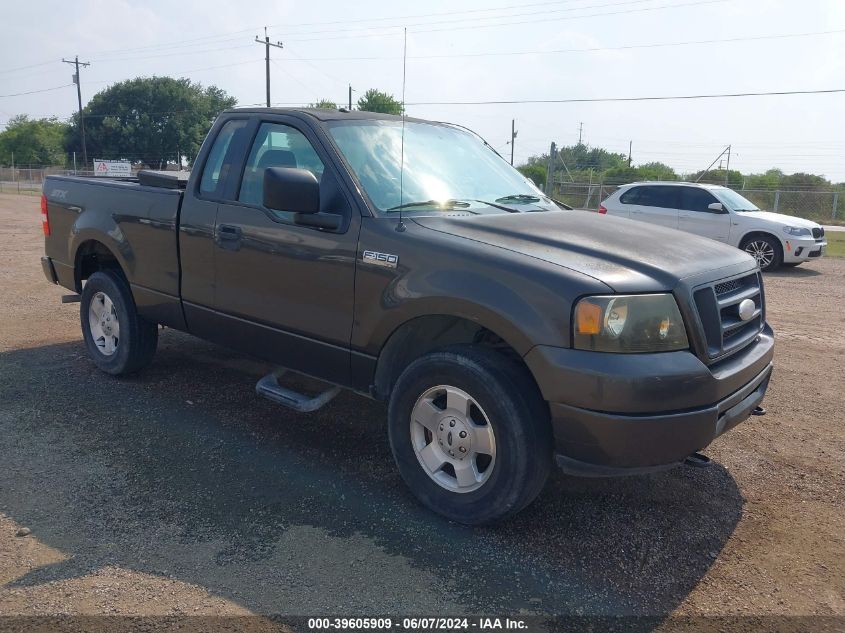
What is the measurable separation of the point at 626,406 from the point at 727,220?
1182 centimetres

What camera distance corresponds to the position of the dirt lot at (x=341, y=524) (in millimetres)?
2922

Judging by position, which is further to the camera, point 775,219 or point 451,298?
point 775,219

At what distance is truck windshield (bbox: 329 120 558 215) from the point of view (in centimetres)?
397

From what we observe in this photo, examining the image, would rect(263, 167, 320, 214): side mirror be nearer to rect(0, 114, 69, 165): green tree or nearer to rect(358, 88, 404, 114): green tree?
rect(358, 88, 404, 114): green tree

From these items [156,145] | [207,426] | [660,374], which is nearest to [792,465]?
[660,374]

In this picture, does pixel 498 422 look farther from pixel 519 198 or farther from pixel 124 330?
pixel 124 330

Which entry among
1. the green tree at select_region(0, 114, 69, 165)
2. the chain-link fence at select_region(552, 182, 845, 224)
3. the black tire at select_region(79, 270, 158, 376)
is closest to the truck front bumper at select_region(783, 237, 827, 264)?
the black tire at select_region(79, 270, 158, 376)

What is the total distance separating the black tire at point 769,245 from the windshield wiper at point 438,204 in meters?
10.8

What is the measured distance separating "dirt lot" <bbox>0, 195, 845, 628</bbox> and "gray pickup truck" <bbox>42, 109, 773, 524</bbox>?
0.35m

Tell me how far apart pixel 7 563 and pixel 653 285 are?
3067mm

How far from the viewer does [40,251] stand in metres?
13.3

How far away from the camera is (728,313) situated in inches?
138

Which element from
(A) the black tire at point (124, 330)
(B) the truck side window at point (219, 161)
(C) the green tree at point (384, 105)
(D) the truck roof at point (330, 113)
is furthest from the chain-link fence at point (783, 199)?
(B) the truck side window at point (219, 161)

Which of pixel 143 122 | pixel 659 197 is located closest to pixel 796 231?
pixel 659 197
